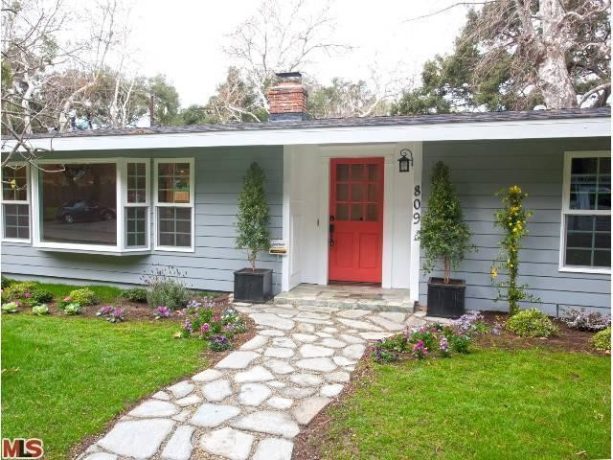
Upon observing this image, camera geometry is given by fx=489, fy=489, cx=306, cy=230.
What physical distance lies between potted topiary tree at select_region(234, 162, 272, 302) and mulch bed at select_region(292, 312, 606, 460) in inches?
93.6

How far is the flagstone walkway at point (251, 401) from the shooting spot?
8.85 feet

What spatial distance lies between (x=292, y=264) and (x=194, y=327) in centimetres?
221

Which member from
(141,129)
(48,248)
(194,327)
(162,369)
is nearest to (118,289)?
(48,248)

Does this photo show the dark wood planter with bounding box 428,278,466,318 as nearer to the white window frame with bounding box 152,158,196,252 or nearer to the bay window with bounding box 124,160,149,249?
the white window frame with bounding box 152,158,196,252

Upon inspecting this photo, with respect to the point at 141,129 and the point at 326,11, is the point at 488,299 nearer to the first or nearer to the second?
the point at 141,129

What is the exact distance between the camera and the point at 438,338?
4.36 metres

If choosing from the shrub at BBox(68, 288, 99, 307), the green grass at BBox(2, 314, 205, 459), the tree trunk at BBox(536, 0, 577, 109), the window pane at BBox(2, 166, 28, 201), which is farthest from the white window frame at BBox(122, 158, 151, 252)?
the tree trunk at BBox(536, 0, 577, 109)

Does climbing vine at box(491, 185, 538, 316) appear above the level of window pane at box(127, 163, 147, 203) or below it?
below

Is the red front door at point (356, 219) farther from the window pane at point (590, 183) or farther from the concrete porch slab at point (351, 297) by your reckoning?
the window pane at point (590, 183)

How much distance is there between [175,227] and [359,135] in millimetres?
3188

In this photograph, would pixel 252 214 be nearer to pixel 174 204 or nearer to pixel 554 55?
pixel 174 204

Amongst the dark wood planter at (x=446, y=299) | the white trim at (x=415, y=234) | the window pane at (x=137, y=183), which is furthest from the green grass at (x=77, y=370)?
the white trim at (x=415, y=234)

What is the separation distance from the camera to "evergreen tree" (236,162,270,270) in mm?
6297

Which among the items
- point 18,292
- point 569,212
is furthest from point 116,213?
point 569,212
